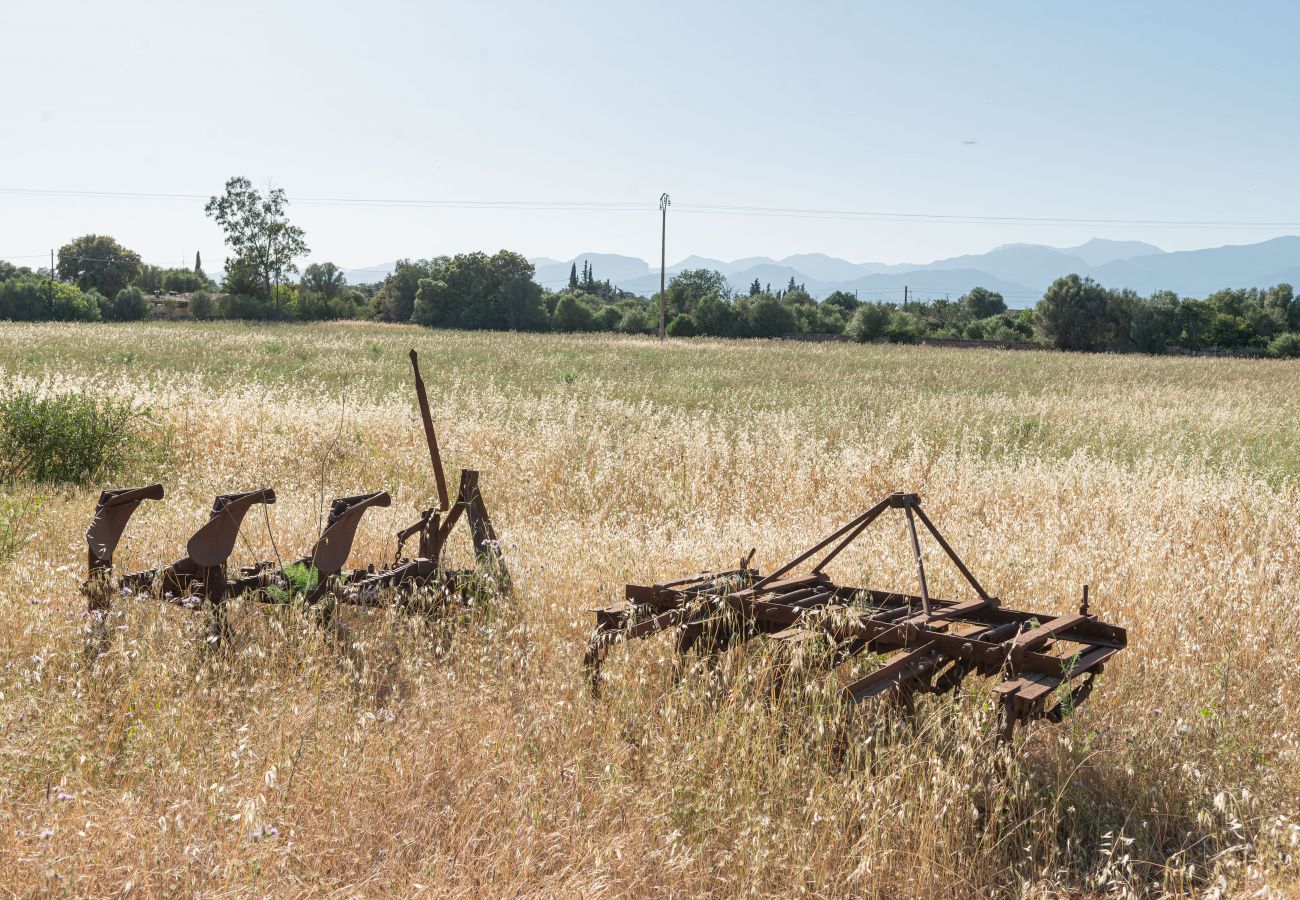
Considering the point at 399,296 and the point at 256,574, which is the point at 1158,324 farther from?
the point at 256,574

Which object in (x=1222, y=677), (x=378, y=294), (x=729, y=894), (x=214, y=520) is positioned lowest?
(x=729, y=894)

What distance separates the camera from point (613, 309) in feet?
289

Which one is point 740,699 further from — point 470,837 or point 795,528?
point 795,528

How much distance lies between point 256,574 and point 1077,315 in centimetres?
7502

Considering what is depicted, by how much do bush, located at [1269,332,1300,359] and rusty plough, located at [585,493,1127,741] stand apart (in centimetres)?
7461

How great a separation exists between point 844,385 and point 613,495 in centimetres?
1881

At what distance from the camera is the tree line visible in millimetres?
69250

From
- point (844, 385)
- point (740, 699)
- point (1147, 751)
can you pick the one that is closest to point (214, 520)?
point (740, 699)

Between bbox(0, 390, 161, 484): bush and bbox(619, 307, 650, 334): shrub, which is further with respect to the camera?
bbox(619, 307, 650, 334): shrub

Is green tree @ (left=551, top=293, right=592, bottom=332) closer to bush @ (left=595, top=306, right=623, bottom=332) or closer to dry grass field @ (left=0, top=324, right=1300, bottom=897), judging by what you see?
bush @ (left=595, top=306, right=623, bottom=332)

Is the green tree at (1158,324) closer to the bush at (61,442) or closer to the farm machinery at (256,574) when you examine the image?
the bush at (61,442)

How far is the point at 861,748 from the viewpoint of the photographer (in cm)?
358

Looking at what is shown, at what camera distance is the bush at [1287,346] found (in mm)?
64500

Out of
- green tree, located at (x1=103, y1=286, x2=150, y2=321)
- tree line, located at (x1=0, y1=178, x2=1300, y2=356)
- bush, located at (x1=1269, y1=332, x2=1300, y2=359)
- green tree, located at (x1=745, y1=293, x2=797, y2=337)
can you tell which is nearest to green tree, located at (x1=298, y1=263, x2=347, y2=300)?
tree line, located at (x1=0, y1=178, x2=1300, y2=356)
